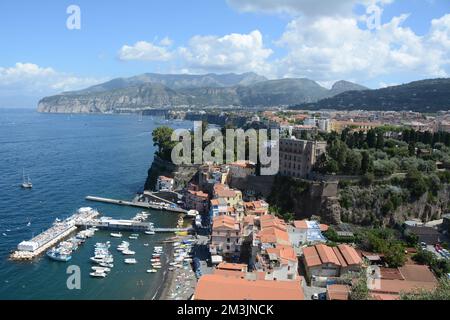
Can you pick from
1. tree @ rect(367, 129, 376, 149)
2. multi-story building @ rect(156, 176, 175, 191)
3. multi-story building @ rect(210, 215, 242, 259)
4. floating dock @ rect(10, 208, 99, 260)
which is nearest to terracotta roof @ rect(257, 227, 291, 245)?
multi-story building @ rect(210, 215, 242, 259)

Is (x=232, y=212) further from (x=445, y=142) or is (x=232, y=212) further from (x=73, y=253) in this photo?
(x=445, y=142)

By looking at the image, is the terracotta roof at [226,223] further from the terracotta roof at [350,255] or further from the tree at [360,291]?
the tree at [360,291]

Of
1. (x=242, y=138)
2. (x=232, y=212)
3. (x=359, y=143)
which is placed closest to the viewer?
(x=232, y=212)

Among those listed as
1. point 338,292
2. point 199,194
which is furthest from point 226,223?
point 199,194

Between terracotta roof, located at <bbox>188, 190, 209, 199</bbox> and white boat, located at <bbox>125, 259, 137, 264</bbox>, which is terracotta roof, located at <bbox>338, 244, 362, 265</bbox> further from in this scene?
terracotta roof, located at <bbox>188, 190, 209, 199</bbox>
